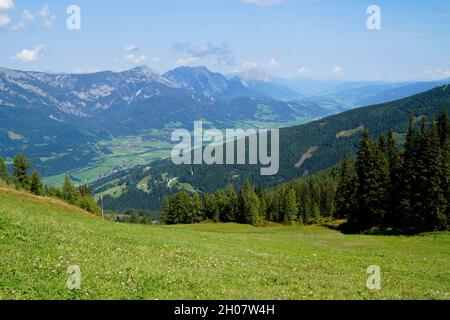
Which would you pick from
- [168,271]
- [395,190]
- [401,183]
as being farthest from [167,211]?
[168,271]

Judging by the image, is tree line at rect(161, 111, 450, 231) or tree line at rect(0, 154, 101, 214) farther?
tree line at rect(0, 154, 101, 214)

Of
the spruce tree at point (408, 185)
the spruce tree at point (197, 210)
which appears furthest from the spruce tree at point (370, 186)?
the spruce tree at point (197, 210)

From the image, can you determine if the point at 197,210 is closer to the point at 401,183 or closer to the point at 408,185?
the point at 401,183

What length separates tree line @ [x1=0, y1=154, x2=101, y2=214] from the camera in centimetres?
10739

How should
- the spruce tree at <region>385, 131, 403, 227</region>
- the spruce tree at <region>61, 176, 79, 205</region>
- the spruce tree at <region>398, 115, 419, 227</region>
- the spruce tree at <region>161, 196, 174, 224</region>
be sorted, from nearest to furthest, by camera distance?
the spruce tree at <region>398, 115, 419, 227</region>
the spruce tree at <region>385, 131, 403, 227</region>
the spruce tree at <region>61, 176, 79, 205</region>
the spruce tree at <region>161, 196, 174, 224</region>

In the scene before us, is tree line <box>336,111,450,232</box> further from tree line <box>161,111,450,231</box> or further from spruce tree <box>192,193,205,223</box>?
spruce tree <box>192,193,205,223</box>

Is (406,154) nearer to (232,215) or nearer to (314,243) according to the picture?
(314,243)

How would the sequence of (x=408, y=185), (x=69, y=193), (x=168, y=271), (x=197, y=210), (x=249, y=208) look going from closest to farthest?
(x=168, y=271), (x=408, y=185), (x=249, y=208), (x=69, y=193), (x=197, y=210)

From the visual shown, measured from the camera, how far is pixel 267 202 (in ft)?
434

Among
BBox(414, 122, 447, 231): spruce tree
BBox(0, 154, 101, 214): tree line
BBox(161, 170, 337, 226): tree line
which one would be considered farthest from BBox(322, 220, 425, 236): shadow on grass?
BBox(0, 154, 101, 214): tree line

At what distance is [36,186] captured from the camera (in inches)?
4377

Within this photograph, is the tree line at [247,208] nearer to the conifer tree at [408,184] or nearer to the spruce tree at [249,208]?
the spruce tree at [249,208]

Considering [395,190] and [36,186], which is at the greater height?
[395,190]
